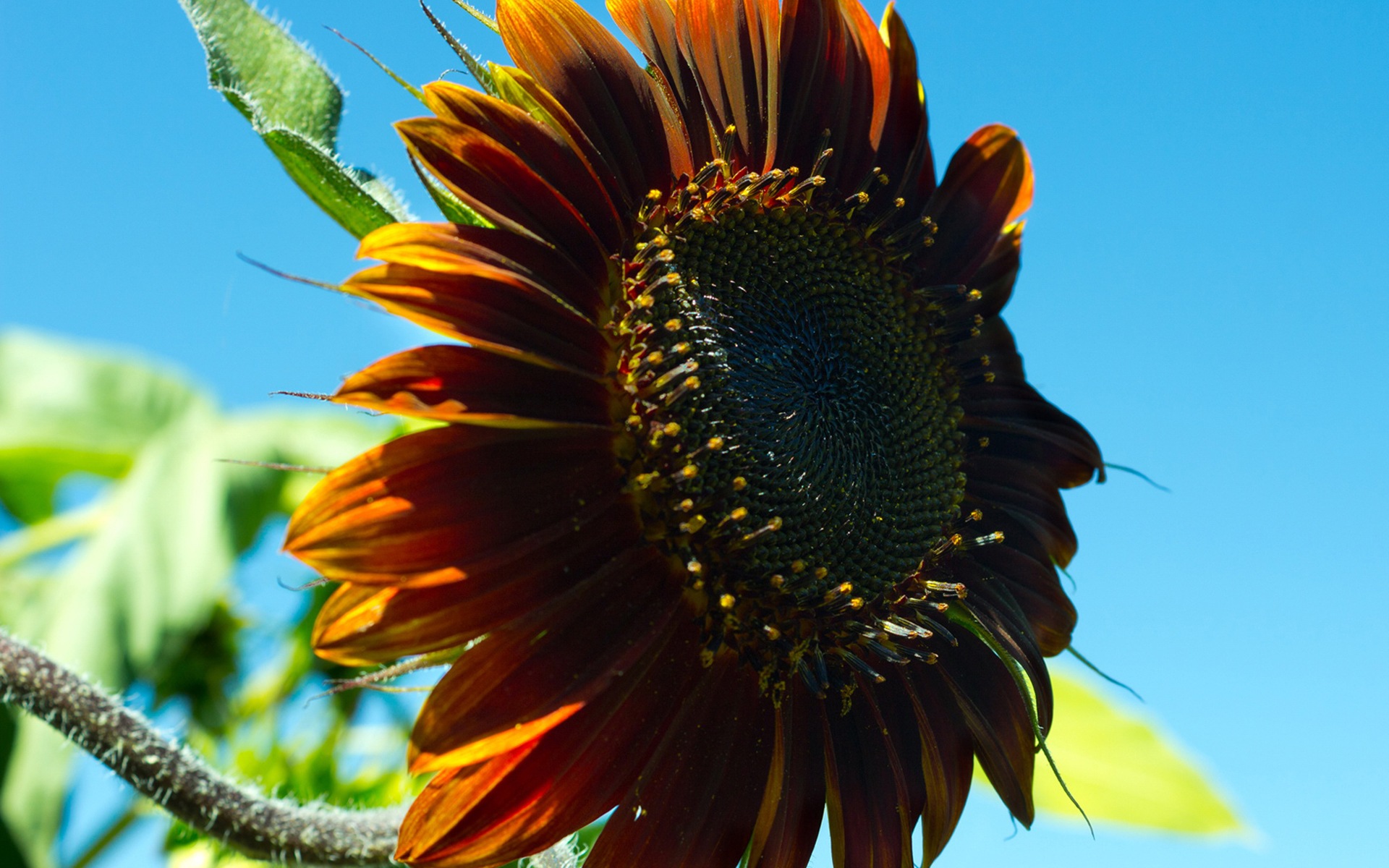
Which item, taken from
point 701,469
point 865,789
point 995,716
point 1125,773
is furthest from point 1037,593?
point 1125,773

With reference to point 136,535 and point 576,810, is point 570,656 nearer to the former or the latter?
point 576,810

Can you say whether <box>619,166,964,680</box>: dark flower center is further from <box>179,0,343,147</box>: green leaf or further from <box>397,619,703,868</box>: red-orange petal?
<box>179,0,343,147</box>: green leaf

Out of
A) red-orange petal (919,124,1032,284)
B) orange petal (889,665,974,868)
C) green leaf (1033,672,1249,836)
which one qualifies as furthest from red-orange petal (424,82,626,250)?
green leaf (1033,672,1249,836)

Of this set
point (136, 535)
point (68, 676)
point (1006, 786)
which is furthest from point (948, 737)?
point (136, 535)

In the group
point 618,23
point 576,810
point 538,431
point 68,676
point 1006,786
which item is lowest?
point 68,676

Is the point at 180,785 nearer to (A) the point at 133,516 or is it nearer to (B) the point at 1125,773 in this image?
(A) the point at 133,516
